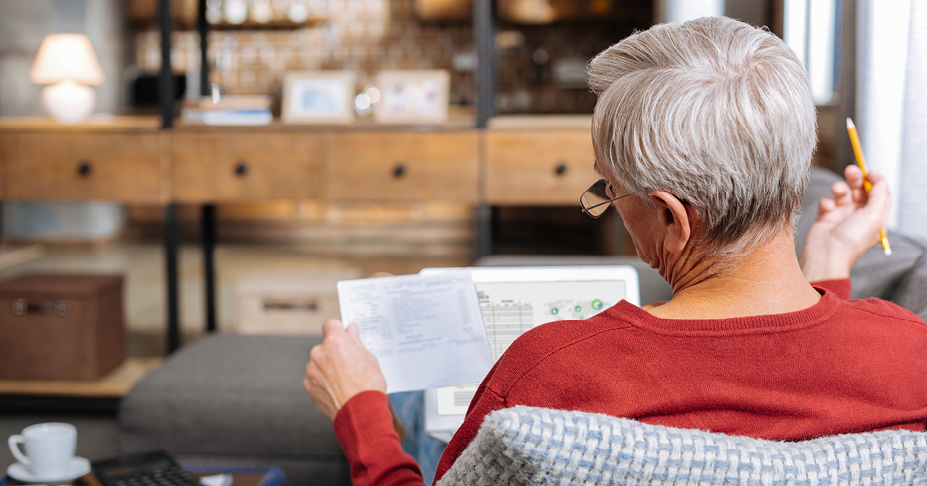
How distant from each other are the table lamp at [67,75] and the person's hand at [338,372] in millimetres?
2137

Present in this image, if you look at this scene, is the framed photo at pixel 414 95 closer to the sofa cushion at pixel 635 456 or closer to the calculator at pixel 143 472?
the calculator at pixel 143 472

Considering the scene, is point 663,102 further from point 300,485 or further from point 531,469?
point 300,485

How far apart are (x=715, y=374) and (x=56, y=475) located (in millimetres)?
1158

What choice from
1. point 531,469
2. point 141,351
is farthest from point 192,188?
point 531,469

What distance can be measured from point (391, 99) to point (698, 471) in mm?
2178

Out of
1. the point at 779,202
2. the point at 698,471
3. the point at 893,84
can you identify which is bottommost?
the point at 698,471

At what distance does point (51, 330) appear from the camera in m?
2.29

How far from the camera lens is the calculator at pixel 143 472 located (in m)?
1.20

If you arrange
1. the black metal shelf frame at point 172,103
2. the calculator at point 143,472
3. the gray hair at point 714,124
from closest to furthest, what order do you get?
the gray hair at point 714,124
the calculator at point 143,472
the black metal shelf frame at point 172,103

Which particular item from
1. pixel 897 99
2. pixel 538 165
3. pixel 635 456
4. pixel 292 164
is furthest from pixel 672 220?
pixel 292 164

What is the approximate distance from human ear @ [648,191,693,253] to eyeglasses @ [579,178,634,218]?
30mm

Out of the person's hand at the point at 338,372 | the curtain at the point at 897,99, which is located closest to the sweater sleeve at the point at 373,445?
the person's hand at the point at 338,372

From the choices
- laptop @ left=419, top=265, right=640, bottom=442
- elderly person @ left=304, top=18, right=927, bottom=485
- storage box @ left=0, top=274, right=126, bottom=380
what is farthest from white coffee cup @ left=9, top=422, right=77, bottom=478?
storage box @ left=0, top=274, right=126, bottom=380

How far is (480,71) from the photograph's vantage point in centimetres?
222
